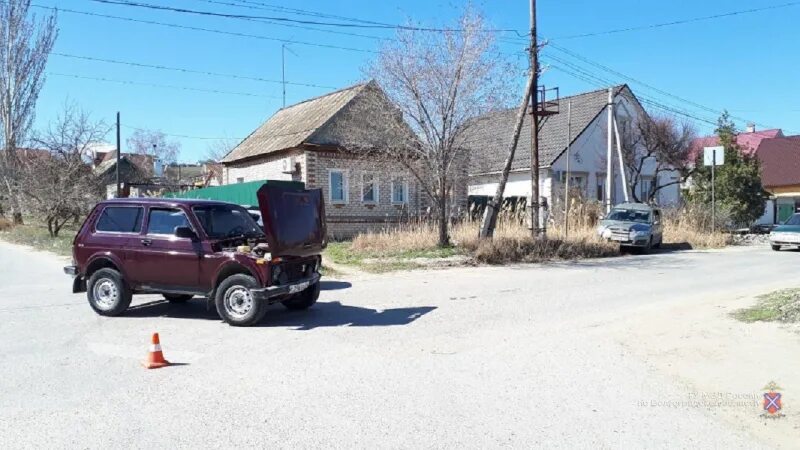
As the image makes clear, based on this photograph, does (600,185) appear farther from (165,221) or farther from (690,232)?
(165,221)

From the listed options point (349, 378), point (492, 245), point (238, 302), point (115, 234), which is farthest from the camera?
point (492, 245)

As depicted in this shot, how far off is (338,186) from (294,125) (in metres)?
4.23

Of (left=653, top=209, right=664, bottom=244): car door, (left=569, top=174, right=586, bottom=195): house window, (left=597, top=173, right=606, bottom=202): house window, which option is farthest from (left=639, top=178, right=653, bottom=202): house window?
(left=653, top=209, right=664, bottom=244): car door

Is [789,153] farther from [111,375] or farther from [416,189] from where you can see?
Result: [111,375]

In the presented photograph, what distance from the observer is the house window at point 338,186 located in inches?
929

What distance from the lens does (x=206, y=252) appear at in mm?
8297

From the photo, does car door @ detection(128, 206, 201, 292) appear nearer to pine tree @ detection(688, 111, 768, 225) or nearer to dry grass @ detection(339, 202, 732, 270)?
dry grass @ detection(339, 202, 732, 270)

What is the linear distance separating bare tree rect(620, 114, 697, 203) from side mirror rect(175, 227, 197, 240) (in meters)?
27.2

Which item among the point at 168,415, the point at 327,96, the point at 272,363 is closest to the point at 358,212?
the point at 327,96

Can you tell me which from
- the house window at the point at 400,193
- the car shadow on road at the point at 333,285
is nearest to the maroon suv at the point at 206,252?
the car shadow on road at the point at 333,285

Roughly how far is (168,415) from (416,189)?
20.9 meters

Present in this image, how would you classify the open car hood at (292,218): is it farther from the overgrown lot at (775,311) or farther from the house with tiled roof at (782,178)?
the house with tiled roof at (782,178)

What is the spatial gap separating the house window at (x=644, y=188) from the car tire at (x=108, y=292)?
3138 centimetres

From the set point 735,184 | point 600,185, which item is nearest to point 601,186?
point 600,185
